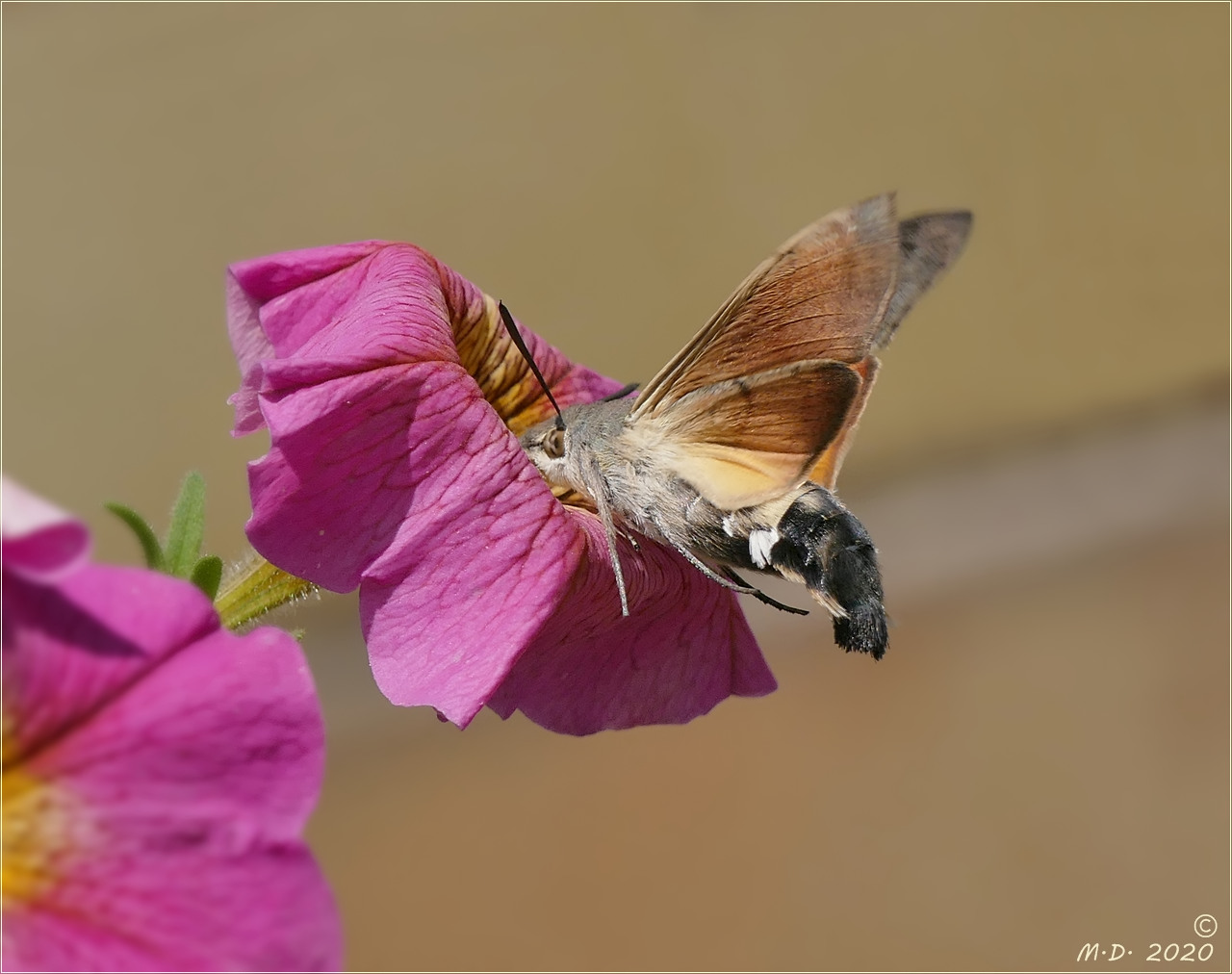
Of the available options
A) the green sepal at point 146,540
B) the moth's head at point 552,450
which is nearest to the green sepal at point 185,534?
the green sepal at point 146,540

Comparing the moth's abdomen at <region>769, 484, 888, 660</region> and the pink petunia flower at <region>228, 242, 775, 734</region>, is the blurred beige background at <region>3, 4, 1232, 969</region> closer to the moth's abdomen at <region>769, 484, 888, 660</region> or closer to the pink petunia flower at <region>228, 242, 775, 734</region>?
the pink petunia flower at <region>228, 242, 775, 734</region>

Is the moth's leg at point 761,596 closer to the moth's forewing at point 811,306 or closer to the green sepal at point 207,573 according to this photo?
the moth's forewing at point 811,306

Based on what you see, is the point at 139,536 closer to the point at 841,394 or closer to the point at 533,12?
the point at 841,394

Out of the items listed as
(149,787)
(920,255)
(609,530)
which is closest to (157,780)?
(149,787)

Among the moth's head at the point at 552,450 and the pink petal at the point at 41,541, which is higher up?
the pink petal at the point at 41,541

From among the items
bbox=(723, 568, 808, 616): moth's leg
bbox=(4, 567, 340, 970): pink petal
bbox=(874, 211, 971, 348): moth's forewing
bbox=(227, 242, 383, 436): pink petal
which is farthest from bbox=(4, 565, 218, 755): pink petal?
bbox=(874, 211, 971, 348): moth's forewing

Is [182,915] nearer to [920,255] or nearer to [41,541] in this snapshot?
[41,541]

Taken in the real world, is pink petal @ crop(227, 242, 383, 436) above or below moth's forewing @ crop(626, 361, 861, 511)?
above
